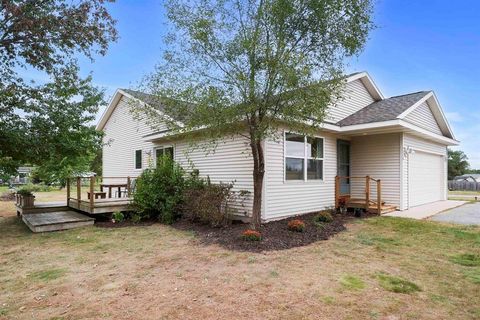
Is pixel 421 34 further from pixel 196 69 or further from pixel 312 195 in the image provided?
pixel 196 69

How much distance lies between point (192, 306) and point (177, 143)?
864cm

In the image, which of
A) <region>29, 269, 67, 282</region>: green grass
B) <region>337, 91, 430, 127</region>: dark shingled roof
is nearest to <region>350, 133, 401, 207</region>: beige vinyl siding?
<region>337, 91, 430, 127</region>: dark shingled roof

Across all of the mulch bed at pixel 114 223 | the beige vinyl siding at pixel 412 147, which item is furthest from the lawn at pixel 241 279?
the beige vinyl siding at pixel 412 147

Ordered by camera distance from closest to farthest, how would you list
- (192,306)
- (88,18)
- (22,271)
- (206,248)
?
1. (192,306)
2. (22,271)
3. (206,248)
4. (88,18)

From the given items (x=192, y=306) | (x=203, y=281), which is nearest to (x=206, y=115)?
(x=203, y=281)

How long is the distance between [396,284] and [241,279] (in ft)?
6.91

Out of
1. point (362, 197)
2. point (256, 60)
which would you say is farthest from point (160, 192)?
point (362, 197)

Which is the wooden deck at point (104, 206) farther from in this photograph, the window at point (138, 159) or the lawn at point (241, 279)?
the window at point (138, 159)

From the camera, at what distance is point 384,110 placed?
440 inches

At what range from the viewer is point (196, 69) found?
704 cm

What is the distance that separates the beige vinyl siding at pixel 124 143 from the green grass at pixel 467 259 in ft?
36.8

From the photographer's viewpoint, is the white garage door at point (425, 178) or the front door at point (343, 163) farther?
the white garage door at point (425, 178)

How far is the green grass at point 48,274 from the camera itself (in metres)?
4.78

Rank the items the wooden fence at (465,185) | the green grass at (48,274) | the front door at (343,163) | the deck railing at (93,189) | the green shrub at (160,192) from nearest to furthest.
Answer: the green grass at (48,274), the deck railing at (93,189), the green shrub at (160,192), the front door at (343,163), the wooden fence at (465,185)
